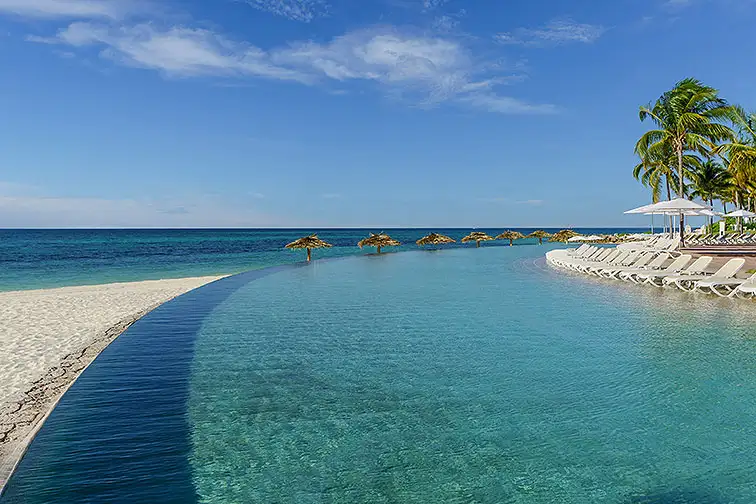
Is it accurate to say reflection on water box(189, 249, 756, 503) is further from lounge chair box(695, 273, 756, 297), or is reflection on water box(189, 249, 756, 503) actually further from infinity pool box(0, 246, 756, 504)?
lounge chair box(695, 273, 756, 297)

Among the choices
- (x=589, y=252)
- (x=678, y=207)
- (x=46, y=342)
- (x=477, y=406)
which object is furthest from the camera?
(x=589, y=252)

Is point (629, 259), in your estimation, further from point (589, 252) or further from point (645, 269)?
point (589, 252)

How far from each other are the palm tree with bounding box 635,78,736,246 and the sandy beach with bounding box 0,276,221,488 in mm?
20355

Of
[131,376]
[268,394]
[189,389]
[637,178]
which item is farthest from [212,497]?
[637,178]

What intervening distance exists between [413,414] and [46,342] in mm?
5982

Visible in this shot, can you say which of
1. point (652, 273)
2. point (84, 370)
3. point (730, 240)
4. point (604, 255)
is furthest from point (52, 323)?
point (730, 240)

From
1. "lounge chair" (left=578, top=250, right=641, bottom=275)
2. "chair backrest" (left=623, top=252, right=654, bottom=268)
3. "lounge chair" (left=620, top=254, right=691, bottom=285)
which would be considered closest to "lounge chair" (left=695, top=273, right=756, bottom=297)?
"lounge chair" (left=620, top=254, right=691, bottom=285)

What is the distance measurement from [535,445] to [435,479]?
0.96 metres

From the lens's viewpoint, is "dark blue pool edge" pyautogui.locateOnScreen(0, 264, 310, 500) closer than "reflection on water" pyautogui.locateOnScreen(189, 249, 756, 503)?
No

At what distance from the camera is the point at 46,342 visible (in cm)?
780

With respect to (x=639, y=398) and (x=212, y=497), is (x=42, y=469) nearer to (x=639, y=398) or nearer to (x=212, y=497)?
(x=212, y=497)

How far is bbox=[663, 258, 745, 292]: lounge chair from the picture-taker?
38.0 ft

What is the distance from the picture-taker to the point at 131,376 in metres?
6.01

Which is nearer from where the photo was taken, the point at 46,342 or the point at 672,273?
the point at 46,342
